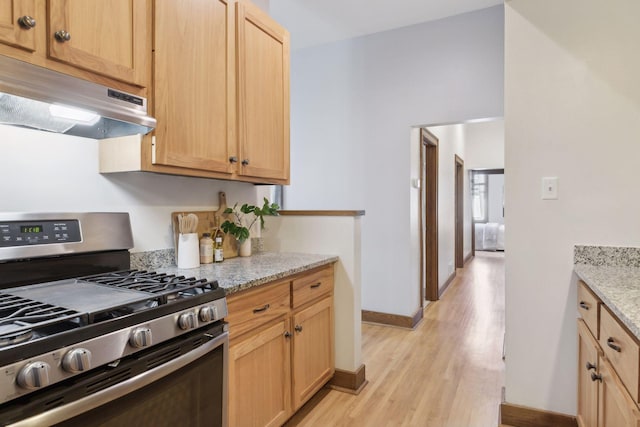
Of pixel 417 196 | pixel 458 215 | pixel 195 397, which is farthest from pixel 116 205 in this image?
pixel 458 215

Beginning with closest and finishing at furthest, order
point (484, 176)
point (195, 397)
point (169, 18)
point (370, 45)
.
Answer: point (195, 397) → point (169, 18) → point (370, 45) → point (484, 176)

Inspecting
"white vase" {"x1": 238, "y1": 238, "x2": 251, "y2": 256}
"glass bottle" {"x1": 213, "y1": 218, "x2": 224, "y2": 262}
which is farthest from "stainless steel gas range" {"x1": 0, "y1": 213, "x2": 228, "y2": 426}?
"white vase" {"x1": 238, "y1": 238, "x2": 251, "y2": 256}

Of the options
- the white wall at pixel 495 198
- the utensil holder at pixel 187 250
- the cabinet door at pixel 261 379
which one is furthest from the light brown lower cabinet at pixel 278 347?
the white wall at pixel 495 198

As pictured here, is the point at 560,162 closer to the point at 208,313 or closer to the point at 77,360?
the point at 208,313

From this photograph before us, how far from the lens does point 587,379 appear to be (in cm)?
162

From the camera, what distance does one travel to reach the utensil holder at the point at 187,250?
1.82 m

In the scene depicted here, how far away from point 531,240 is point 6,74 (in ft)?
7.36

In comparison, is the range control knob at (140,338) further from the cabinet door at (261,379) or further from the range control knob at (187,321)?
the cabinet door at (261,379)

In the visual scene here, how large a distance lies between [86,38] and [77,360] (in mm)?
1037

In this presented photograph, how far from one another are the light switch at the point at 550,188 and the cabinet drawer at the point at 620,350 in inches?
28.5

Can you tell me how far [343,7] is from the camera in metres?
3.19

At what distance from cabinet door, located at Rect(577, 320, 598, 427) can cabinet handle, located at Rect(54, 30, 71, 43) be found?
2.17m

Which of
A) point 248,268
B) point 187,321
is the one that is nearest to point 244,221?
point 248,268

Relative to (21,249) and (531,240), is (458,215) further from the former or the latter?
(21,249)
